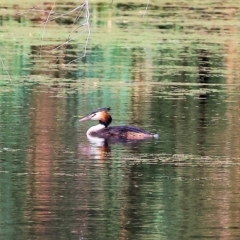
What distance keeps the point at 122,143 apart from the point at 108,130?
1.94 feet

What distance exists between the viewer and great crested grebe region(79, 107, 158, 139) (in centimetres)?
1328

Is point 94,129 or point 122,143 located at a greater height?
point 94,129

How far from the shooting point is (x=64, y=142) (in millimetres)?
12773

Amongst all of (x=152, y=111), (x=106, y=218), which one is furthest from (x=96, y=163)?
(x=152, y=111)

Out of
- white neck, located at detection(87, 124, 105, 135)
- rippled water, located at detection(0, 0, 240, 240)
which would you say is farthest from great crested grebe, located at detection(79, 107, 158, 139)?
rippled water, located at detection(0, 0, 240, 240)

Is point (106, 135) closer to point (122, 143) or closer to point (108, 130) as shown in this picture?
point (108, 130)

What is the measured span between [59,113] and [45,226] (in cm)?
644

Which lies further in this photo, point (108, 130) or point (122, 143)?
point (108, 130)

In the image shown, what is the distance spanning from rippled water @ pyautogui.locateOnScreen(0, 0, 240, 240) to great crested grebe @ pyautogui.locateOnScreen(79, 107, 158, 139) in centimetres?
15

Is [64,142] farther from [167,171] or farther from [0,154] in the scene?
[167,171]

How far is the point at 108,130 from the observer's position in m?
13.9

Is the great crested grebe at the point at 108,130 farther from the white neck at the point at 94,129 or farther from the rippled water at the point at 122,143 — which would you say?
the rippled water at the point at 122,143

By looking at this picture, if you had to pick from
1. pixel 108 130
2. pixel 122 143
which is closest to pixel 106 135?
pixel 108 130

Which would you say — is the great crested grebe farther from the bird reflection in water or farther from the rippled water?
the rippled water
